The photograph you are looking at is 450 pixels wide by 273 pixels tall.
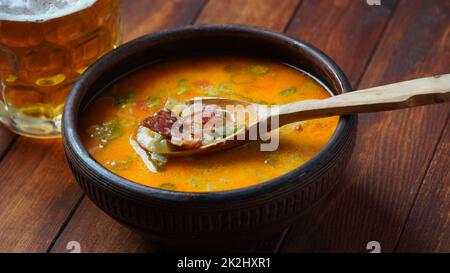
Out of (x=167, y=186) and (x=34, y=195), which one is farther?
(x=34, y=195)

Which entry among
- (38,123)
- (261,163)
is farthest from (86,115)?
(261,163)

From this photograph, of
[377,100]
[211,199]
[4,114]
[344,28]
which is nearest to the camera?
[211,199]

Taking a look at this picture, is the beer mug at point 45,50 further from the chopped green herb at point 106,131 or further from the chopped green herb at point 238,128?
the chopped green herb at point 238,128

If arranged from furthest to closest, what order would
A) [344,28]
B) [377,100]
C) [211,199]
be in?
[344,28], [377,100], [211,199]

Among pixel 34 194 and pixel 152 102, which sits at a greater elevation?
pixel 152 102

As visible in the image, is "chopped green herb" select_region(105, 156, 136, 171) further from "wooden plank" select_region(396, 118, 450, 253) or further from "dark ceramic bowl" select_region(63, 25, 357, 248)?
"wooden plank" select_region(396, 118, 450, 253)

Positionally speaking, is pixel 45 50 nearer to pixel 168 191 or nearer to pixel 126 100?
pixel 126 100

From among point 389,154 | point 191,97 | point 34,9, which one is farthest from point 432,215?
point 34,9
